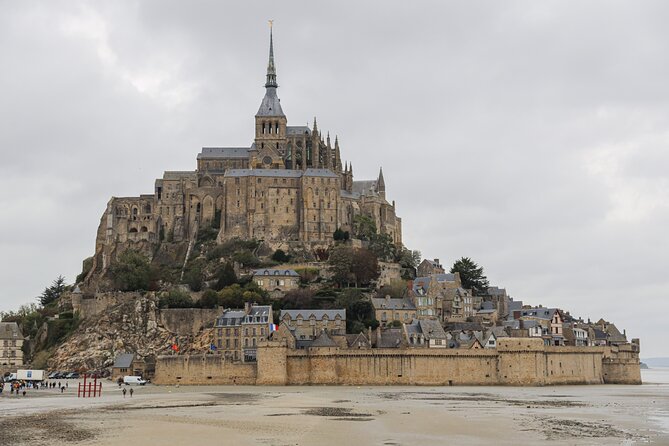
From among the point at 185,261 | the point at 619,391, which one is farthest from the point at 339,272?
the point at 619,391

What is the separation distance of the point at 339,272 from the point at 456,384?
24.4 meters

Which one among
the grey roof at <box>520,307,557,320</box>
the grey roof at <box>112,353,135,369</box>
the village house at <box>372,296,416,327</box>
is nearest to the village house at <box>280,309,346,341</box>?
the village house at <box>372,296,416,327</box>

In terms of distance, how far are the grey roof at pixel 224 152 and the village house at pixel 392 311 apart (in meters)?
34.7

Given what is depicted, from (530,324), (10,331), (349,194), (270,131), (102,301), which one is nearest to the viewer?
(530,324)

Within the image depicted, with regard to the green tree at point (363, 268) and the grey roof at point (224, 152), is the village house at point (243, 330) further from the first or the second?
the grey roof at point (224, 152)

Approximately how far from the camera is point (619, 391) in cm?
6450

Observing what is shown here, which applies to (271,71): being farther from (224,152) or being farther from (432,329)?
(432,329)

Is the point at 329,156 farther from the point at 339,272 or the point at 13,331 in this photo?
the point at 13,331

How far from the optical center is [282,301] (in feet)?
277

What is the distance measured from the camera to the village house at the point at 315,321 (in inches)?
3059

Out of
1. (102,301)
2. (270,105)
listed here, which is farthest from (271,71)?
(102,301)

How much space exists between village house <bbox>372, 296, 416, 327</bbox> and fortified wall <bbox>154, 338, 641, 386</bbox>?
1261 cm

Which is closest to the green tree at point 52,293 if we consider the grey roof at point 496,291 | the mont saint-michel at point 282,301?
the mont saint-michel at point 282,301

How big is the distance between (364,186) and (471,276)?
22.9m
